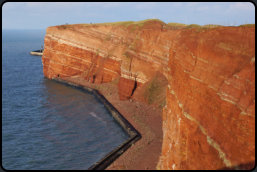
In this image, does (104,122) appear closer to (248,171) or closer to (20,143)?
(20,143)

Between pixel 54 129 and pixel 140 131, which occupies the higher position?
pixel 140 131

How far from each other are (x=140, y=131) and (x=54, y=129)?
46.6 feet

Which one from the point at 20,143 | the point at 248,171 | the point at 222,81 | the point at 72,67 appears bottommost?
the point at 20,143

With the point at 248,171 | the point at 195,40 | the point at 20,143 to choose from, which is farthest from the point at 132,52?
the point at 248,171

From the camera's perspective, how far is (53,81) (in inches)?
2645

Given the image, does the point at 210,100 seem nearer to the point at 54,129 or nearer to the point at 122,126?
the point at 122,126

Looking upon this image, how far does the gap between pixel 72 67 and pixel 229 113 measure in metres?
58.3

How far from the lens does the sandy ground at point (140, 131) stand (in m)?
27.3

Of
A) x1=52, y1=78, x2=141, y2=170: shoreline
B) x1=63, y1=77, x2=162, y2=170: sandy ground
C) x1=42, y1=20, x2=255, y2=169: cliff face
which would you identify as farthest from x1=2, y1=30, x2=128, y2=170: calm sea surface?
x1=42, y1=20, x2=255, y2=169: cliff face

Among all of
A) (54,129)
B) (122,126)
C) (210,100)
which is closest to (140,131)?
(122,126)

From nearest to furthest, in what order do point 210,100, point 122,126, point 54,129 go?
1. point 210,100
2. point 54,129
3. point 122,126

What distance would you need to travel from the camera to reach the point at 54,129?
125ft

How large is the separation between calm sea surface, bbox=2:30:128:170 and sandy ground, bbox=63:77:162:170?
2999 mm

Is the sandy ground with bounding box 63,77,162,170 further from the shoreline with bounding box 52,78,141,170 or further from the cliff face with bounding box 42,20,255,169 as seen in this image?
the cliff face with bounding box 42,20,255,169
